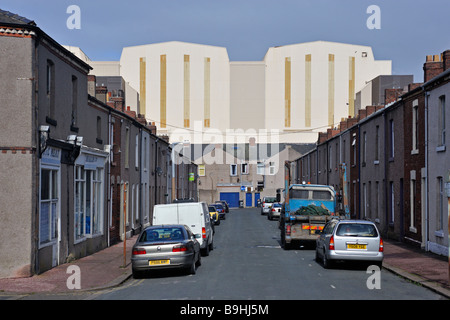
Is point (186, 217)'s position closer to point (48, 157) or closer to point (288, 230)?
point (288, 230)

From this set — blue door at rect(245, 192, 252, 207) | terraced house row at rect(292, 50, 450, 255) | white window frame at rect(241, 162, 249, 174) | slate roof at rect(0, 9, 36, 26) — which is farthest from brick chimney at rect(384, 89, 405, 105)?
blue door at rect(245, 192, 252, 207)

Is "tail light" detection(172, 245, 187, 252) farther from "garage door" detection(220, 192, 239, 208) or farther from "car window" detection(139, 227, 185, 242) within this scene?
"garage door" detection(220, 192, 239, 208)

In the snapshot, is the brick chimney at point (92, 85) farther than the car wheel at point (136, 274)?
Yes

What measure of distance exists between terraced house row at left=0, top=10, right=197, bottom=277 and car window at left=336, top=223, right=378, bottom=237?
267 inches

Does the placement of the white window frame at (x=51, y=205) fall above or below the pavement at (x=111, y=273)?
above

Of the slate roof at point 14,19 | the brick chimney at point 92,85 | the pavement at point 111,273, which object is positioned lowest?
the pavement at point 111,273

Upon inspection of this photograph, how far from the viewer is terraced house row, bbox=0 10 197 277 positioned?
1603cm

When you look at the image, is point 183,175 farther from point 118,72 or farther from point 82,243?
point 82,243

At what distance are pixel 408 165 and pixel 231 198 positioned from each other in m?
60.3

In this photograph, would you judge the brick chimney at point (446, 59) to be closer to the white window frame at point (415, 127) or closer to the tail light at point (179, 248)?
the white window frame at point (415, 127)

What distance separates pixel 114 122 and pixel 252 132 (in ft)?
176

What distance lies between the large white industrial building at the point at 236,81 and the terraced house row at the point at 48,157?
50402 mm

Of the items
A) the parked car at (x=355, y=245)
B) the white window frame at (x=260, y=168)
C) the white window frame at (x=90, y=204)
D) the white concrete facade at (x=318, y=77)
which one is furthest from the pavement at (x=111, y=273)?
the white window frame at (x=260, y=168)

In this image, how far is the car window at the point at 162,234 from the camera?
16.2 meters
